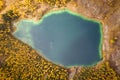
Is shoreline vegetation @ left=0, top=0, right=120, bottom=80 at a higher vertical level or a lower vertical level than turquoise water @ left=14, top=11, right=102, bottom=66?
lower

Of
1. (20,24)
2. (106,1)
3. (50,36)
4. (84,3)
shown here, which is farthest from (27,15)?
(106,1)

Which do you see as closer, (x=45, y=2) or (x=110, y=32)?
(x=110, y=32)

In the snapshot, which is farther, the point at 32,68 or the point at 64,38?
the point at 64,38

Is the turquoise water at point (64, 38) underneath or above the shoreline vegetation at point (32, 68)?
above

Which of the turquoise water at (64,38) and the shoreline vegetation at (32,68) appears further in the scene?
the turquoise water at (64,38)

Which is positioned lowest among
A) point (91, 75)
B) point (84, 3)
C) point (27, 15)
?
point (91, 75)

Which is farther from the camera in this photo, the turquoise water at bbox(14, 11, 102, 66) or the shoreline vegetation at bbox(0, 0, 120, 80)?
the turquoise water at bbox(14, 11, 102, 66)

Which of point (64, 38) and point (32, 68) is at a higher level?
point (64, 38)

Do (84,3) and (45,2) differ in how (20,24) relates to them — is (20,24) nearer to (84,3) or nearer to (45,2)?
(45,2)
